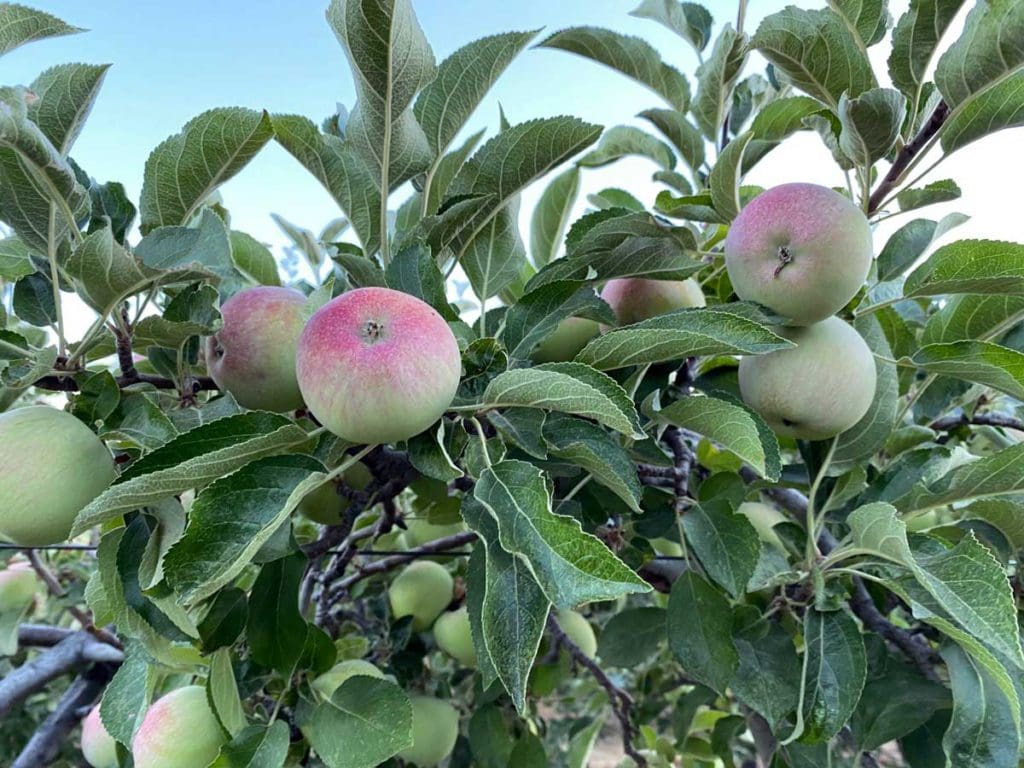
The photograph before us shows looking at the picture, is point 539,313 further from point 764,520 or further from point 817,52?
point 764,520

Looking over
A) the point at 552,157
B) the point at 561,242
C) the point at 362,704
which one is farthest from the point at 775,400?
the point at 362,704

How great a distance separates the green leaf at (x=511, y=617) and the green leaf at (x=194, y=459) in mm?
248

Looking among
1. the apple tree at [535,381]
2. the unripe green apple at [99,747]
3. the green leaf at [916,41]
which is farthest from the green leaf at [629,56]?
the unripe green apple at [99,747]

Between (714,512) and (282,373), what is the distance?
67 centimetres

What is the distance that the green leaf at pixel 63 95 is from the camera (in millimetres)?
870

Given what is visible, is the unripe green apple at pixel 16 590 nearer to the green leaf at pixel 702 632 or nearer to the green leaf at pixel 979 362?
the green leaf at pixel 702 632

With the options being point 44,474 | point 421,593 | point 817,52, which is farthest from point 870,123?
point 421,593

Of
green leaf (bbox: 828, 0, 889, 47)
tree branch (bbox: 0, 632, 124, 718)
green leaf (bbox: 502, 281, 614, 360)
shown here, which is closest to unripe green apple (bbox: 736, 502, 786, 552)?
green leaf (bbox: 502, 281, 614, 360)

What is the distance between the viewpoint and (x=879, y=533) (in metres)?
0.89

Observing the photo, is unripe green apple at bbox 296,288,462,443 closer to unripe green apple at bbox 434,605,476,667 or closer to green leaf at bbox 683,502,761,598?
green leaf at bbox 683,502,761,598

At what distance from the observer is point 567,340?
1.13 meters

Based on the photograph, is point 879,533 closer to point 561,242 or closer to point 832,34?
point 832,34

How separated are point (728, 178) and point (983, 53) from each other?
34cm

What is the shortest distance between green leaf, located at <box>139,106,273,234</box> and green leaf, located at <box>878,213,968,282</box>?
0.97 m
